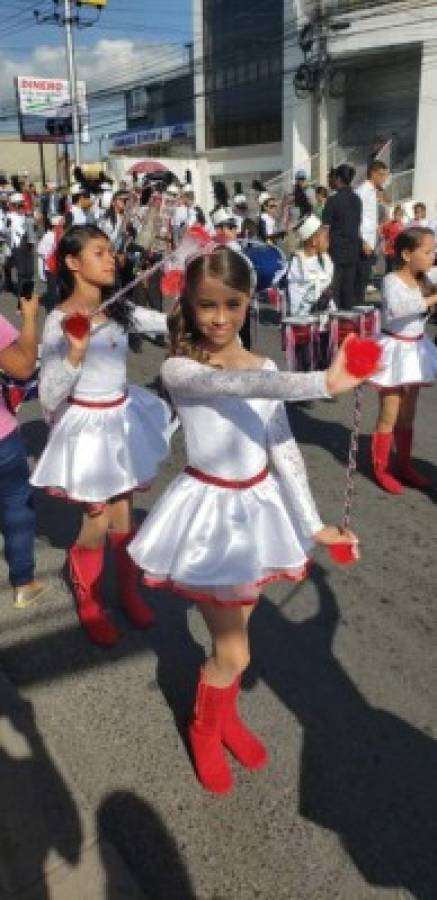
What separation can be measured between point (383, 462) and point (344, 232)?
4574mm

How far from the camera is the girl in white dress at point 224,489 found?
2.13 meters

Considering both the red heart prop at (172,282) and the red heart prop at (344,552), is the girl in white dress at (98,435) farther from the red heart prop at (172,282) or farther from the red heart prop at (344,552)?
the red heart prop at (344,552)

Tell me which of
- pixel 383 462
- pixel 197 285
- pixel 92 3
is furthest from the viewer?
pixel 92 3

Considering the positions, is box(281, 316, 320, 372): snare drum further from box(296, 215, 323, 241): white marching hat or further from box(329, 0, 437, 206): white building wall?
box(329, 0, 437, 206): white building wall

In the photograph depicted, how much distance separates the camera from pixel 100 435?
3174 millimetres

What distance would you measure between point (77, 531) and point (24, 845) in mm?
2388

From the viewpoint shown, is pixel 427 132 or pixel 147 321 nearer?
pixel 147 321

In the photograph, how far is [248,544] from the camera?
2.21 meters

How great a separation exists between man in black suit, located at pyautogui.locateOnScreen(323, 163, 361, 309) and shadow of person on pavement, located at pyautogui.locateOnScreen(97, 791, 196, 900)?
7.00m

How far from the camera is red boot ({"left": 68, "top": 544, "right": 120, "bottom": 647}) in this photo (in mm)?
3287

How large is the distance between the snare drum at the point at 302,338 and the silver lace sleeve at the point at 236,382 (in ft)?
14.0

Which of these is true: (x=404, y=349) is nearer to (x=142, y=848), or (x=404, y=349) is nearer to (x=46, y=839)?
(x=142, y=848)

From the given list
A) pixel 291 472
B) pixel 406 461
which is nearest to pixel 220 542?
pixel 291 472

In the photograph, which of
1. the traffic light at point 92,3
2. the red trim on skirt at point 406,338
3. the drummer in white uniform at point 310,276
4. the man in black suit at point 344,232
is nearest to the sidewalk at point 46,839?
the red trim on skirt at point 406,338
